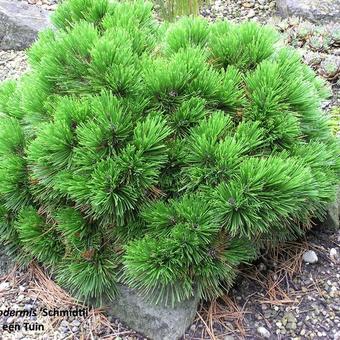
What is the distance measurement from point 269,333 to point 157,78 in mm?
975

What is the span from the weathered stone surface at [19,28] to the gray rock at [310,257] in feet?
9.30

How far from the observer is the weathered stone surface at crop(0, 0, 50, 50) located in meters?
3.94

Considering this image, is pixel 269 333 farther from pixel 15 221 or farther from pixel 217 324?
pixel 15 221

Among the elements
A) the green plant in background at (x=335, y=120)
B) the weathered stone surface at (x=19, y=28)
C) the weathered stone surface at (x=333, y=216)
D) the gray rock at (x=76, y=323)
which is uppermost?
the green plant in background at (x=335, y=120)

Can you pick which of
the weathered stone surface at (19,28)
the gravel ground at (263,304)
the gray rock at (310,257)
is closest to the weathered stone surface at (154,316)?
the gravel ground at (263,304)

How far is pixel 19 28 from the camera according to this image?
3.95 m

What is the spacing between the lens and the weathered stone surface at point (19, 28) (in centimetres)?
394

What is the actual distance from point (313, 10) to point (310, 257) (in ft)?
9.91

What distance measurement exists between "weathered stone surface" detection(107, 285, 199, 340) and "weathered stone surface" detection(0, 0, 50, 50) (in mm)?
2738

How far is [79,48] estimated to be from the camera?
5.79 ft

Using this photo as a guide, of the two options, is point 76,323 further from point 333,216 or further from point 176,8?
point 176,8

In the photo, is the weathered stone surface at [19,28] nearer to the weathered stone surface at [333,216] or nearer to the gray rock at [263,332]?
the weathered stone surface at [333,216]

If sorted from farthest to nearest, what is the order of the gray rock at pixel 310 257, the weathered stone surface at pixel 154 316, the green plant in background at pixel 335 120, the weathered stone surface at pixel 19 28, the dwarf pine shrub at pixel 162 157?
the weathered stone surface at pixel 19 28
the green plant in background at pixel 335 120
the gray rock at pixel 310 257
the weathered stone surface at pixel 154 316
the dwarf pine shrub at pixel 162 157

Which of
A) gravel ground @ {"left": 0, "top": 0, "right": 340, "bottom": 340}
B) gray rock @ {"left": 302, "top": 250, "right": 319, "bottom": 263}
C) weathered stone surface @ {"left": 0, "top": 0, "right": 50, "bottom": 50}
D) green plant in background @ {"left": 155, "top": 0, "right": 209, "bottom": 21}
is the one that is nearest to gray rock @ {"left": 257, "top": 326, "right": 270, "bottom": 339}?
gravel ground @ {"left": 0, "top": 0, "right": 340, "bottom": 340}
